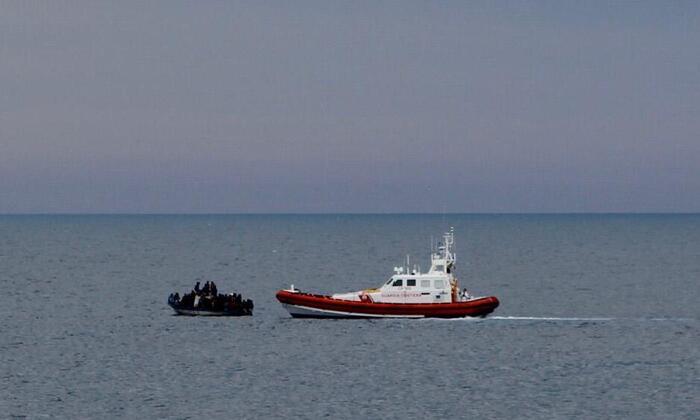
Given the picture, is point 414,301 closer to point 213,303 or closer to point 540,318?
point 540,318

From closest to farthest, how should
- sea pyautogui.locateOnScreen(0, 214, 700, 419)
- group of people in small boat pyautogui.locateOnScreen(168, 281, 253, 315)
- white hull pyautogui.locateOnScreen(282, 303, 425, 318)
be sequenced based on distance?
sea pyautogui.locateOnScreen(0, 214, 700, 419), white hull pyautogui.locateOnScreen(282, 303, 425, 318), group of people in small boat pyautogui.locateOnScreen(168, 281, 253, 315)

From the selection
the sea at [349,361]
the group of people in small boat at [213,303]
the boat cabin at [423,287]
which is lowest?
the sea at [349,361]

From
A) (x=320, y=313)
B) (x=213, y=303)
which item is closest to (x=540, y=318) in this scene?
(x=320, y=313)

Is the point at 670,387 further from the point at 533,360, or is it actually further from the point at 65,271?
the point at 65,271

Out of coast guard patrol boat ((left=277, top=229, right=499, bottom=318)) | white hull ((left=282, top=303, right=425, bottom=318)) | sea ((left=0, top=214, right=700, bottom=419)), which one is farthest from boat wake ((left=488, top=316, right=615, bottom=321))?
white hull ((left=282, top=303, right=425, bottom=318))

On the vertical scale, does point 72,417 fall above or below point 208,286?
below

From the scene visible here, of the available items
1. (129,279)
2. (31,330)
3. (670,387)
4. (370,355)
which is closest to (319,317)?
(370,355)

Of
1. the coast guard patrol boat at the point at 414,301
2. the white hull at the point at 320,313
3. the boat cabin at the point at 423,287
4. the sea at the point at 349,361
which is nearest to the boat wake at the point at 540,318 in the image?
the sea at the point at 349,361

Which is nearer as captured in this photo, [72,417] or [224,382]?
[72,417]

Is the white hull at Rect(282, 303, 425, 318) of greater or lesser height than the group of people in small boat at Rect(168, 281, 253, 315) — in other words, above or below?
below

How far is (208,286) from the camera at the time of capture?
88.9 m

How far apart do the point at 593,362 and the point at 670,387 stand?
26.2ft

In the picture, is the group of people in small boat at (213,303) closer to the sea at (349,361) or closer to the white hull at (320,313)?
the sea at (349,361)

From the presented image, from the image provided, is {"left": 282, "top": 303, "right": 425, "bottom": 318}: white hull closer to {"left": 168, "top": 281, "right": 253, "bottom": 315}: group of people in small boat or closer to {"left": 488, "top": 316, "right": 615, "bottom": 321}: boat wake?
{"left": 168, "top": 281, "right": 253, "bottom": 315}: group of people in small boat
